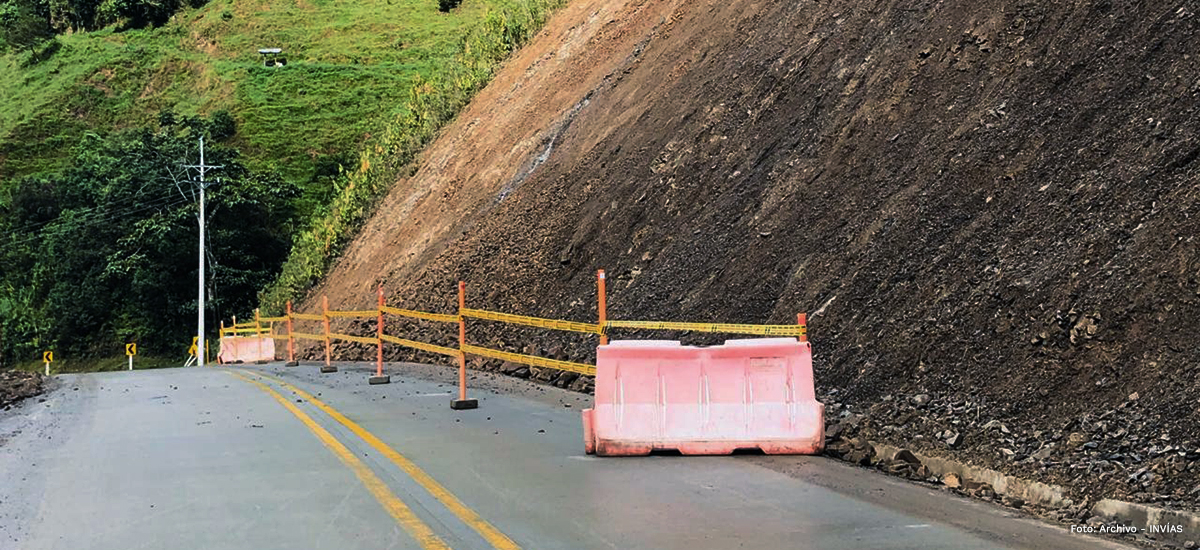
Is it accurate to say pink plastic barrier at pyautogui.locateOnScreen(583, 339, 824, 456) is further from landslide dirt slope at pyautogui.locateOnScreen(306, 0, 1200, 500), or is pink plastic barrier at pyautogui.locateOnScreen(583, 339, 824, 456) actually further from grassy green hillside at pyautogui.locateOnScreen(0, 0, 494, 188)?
grassy green hillside at pyautogui.locateOnScreen(0, 0, 494, 188)

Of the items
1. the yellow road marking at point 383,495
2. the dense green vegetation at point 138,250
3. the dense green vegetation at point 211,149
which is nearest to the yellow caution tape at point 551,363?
the yellow road marking at point 383,495

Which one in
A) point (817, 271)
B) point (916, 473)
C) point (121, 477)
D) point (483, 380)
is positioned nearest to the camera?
point (916, 473)

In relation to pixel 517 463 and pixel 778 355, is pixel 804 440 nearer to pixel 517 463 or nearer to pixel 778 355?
pixel 778 355

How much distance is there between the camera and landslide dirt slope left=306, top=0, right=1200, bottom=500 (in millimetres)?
7855

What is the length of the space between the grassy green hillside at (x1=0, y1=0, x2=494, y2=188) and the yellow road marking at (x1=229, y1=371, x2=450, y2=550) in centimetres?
4945

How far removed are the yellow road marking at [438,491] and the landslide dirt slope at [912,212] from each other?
3544mm

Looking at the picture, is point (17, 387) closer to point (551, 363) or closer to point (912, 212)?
point (551, 363)

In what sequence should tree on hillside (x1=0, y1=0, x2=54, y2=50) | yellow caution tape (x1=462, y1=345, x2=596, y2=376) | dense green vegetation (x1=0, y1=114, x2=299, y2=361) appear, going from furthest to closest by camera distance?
tree on hillside (x1=0, y1=0, x2=54, y2=50) → dense green vegetation (x1=0, y1=114, x2=299, y2=361) → yellow caution tape (x1=462, y1=345, x2=596, y2=376)

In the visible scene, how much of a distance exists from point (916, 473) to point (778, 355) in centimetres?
153

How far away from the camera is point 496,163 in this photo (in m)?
25.1

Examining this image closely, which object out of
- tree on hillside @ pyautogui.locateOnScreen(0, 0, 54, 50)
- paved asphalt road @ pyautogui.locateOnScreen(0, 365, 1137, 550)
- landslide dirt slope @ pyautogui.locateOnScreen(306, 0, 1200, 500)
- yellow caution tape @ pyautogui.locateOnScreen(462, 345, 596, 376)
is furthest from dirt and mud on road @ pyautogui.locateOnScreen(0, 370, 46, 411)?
Result: tree on hillside @ pyautogui.locateOnScreen(0, 0, 54, 50)

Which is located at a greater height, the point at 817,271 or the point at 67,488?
the point at 817,271

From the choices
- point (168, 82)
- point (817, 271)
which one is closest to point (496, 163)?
point (817, 271)

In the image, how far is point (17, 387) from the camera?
61.6 ft
